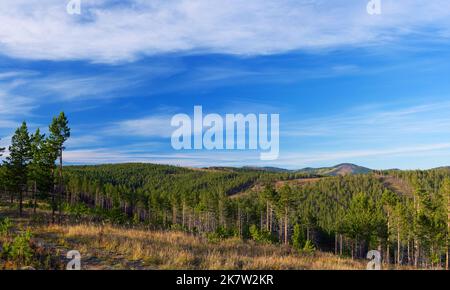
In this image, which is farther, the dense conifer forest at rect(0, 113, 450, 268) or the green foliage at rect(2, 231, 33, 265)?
the dense conifer forest at rect(0, 113, 450, 268)

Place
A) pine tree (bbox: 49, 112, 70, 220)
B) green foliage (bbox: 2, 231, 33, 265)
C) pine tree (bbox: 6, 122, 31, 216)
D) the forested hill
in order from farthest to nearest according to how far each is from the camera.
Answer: the forested hill < pine tree (bbox: 6, 122, 31, 216) < pine tree (bbox: 49, 112, 70, 220) < green foliage (bbox: 2, 231, 33, 265)

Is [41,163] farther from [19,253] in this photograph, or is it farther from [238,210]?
[238,210]

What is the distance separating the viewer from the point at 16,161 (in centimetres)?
5272

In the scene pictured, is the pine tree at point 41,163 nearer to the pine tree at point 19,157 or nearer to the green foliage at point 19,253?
the pine tree at point 19,157

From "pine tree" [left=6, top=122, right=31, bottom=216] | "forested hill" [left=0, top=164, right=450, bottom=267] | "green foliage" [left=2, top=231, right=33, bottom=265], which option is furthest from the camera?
"forested hill" [left=0, top=164, right=450, bottom=267]

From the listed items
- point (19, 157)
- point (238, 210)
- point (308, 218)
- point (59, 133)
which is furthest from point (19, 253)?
point (238, 210)

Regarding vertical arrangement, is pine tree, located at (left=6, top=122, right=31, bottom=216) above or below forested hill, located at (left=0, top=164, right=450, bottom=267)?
above

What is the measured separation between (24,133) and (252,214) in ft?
291

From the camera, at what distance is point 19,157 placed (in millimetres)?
52719

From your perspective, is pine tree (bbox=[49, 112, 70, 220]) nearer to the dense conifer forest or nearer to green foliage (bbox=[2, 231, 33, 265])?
→ the dense conifer forest

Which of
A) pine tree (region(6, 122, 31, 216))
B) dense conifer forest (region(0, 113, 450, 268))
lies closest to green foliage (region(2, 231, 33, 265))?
dense conifer forest (region(0, 113, 450, 268))

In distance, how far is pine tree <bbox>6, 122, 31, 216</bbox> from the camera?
171 ft
